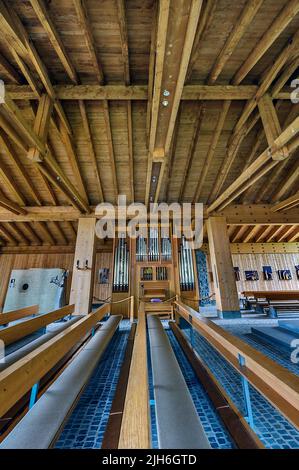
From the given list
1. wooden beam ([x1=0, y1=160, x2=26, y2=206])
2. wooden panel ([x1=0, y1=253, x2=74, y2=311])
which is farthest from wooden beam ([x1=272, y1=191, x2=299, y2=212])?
wooden panel ([x1=0, y1=253, x2=74, y2=311])

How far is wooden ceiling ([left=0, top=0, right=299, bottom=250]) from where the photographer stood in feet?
8.18

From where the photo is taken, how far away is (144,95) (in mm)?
3590

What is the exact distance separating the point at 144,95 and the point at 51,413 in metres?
4.43

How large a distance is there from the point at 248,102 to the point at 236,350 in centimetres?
447

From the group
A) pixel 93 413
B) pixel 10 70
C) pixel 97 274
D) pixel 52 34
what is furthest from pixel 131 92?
pixel 97 274

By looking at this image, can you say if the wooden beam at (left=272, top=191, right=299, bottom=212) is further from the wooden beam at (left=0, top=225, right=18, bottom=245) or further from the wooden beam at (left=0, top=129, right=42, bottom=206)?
the wooden beam at (left=0, top=225, right=18, bottom=245)

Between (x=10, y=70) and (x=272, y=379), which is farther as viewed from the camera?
(x=10, y=70)

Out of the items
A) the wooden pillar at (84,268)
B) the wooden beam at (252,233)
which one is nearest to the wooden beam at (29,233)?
the wooden pillar at (84,268)

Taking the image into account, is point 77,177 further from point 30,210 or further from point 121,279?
point 121,279

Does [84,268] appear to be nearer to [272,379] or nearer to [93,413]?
[93,413]

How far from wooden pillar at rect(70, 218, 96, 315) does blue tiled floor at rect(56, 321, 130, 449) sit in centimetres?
312

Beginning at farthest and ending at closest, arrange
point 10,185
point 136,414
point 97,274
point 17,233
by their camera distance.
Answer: point 97,274 < point 17,233 < point 10,185 < point 136,414

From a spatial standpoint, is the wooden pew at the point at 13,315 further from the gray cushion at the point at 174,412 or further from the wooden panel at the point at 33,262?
the wooden panel at the point at 33,262

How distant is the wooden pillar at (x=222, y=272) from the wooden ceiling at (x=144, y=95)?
0.72 metres
